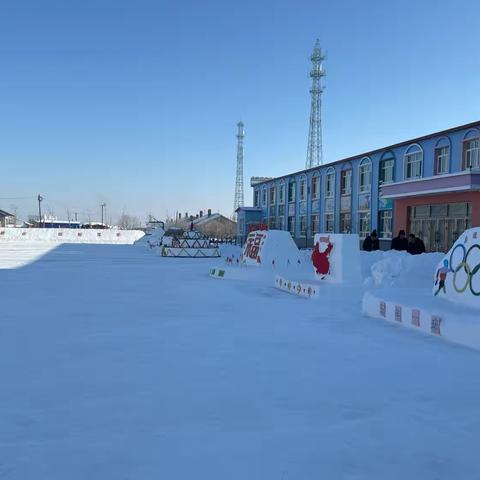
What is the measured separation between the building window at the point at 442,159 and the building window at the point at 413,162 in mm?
1096

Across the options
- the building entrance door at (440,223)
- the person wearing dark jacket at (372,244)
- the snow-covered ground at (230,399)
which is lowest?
the snow-covered ground at (230,399)

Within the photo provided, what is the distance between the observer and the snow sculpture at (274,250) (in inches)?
593

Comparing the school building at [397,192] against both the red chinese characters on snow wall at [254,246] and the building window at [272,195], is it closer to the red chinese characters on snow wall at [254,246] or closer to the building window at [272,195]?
the building window at [272,195]

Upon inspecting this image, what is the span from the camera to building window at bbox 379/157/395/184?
26438mm

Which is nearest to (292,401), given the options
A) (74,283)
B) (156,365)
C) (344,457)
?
(344,457)

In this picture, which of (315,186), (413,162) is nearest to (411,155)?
(413,162)

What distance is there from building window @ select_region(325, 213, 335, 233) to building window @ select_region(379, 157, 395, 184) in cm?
634

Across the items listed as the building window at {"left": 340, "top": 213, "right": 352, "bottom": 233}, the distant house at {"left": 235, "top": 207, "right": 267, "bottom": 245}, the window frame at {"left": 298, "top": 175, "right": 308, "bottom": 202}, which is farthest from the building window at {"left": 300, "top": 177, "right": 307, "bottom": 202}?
the distant house at {"left": 235, "top": 207, "right": 267, "bottom": 245}

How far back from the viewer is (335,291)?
10570 mm

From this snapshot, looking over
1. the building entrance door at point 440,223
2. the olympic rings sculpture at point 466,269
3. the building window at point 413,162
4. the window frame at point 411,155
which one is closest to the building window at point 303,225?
the window frame at point 411,155

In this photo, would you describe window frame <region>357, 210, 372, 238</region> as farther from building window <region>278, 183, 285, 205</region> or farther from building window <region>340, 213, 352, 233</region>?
building window <region>278, 183, 285, 205</region>

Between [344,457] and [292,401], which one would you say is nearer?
[344,457]

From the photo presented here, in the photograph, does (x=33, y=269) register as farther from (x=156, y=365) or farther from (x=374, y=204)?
(x=374, y=204)

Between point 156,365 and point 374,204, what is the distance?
974 inches
